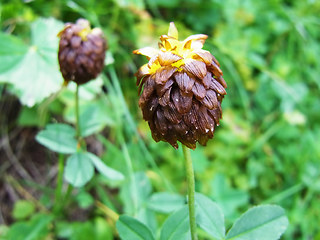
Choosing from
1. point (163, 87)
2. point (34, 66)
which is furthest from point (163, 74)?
point (34, 66)

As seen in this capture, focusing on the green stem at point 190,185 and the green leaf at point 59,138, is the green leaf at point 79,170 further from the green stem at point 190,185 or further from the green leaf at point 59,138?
the green stem at point 190,185

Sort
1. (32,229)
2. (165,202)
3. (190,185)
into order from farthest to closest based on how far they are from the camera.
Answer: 1. (32,229)
2. (165,202)
3. (190,185)

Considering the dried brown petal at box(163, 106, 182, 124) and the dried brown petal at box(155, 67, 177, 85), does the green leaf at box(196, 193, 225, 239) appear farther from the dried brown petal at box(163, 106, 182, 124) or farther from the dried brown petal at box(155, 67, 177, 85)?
the dried brown petal at box(155, 67, 177, 85)

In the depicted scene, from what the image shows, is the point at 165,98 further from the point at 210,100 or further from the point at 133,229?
the point at 133,229

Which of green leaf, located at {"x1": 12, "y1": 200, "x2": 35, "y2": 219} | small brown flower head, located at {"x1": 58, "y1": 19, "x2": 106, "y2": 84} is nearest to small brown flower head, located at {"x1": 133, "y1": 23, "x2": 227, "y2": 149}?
small brown flower head, located at {"x1": 58, "y1": 19, "x2": 106, "y2": 84}

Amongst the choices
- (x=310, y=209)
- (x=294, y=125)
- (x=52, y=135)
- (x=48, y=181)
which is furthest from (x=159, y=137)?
(x=294, y=125)

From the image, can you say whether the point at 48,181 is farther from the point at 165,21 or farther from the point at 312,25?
the point at 312,25
